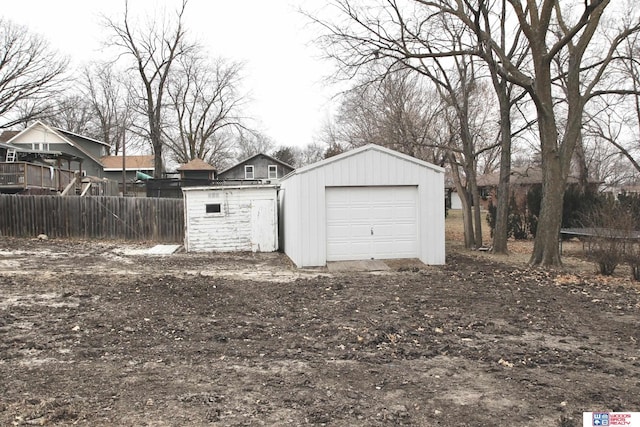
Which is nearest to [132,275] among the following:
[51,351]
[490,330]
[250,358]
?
[51,351]

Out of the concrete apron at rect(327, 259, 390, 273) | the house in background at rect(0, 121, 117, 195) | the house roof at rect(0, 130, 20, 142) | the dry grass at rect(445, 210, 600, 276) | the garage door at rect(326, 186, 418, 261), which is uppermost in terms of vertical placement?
the house roof at rect(0, 130, 20, 142)

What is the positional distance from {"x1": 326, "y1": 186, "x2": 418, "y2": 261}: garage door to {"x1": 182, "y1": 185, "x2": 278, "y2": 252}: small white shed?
414cm

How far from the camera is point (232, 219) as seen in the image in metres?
16.9

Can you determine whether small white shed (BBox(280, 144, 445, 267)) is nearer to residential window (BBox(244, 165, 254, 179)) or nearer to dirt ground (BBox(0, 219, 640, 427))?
dirt ground (BBox(0, 219, 640, 427))

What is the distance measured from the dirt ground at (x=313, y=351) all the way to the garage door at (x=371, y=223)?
2.91m

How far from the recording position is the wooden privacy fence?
20.4 meters

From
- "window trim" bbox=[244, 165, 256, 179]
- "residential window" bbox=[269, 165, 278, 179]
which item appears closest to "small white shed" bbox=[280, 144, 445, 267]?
"residential window" bbox=[269, 165, 278, 179]

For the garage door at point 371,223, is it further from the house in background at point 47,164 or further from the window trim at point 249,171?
the window trim at point 249,171

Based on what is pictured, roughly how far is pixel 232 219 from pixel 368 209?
18.0 ft

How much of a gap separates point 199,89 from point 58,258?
36567mm

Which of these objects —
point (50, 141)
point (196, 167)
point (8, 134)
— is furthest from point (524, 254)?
point (8, 134)

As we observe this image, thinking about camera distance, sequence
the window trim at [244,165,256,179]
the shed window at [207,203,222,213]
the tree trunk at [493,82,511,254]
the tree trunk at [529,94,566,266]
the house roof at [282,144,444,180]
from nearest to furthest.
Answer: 1. the house roof at [282,144,444,180]
2. the tree trunk at [529,94,566,266]
3. the shed window at [207,203,222,213]
4. the tree trunk at [493,82,511,254]
5. the window trim at [244,165,256,179]

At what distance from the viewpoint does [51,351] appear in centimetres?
528

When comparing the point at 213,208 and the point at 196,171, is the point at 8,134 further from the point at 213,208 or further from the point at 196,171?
the point at 213,208
